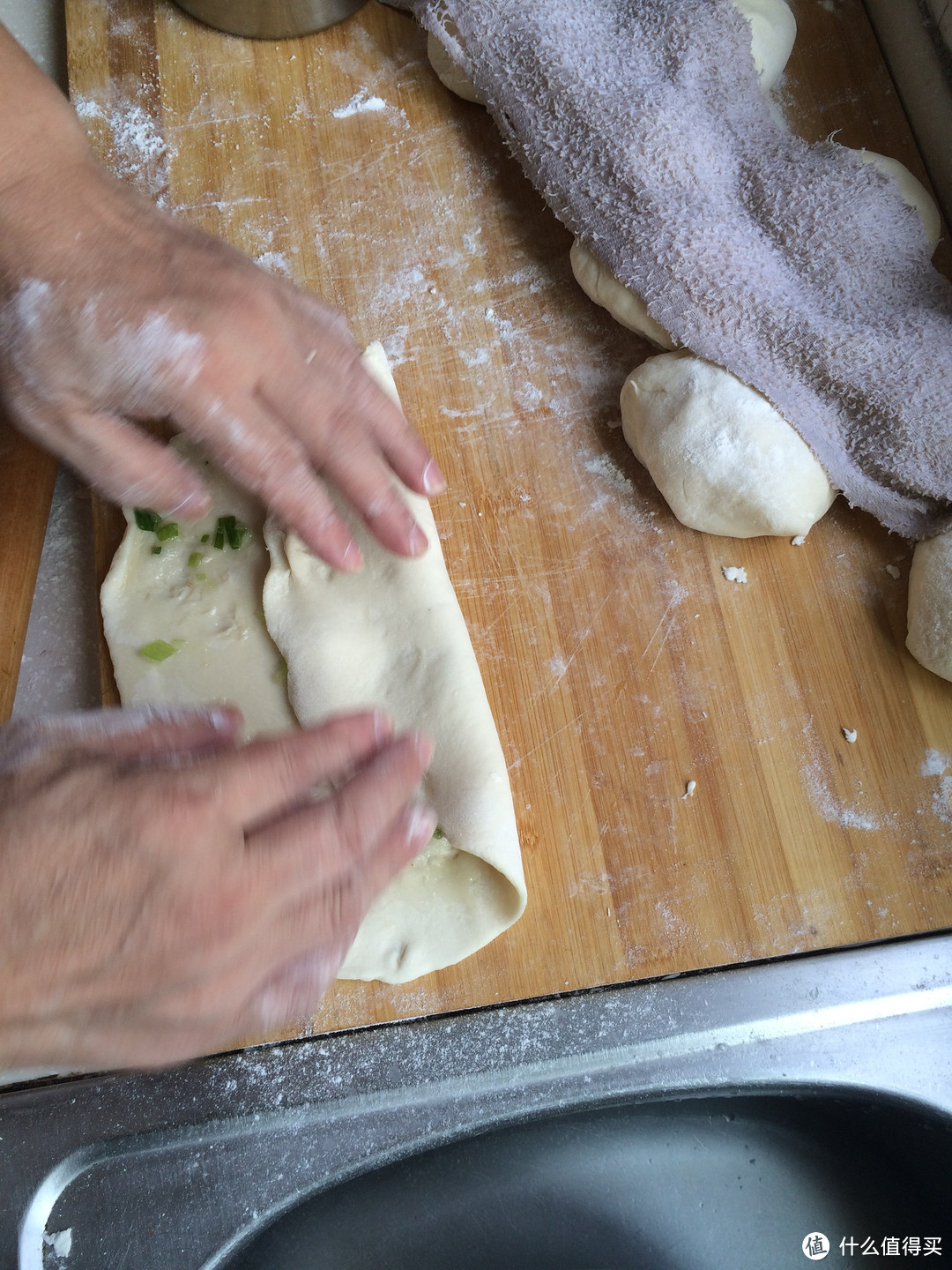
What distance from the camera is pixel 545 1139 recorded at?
100 cm

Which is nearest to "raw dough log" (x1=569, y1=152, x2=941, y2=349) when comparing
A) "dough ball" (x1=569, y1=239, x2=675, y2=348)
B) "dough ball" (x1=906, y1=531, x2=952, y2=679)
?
"dough ball" (x1=569, y1=239, x2=675, y2=348)

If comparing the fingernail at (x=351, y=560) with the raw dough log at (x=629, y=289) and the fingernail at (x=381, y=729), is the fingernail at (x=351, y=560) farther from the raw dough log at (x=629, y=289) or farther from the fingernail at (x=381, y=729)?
the raw dough log at (x=629, y=289)

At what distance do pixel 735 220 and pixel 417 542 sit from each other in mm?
563

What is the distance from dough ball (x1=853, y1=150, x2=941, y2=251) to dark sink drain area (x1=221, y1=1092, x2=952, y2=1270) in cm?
102

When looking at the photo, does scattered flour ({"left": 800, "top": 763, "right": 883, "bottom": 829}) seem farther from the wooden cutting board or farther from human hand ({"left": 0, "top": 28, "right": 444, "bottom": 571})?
human hand ({"left": 0, "top": 28, "right": 444, "bottom": 571})

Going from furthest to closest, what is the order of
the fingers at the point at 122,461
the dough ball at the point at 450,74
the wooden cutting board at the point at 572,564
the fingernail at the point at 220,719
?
the dough ball at the point at 450,74 < the wooden cutting board at the point at 572,564 < the fingers at the point at 122,461 < the fingernail at the point at 220,719

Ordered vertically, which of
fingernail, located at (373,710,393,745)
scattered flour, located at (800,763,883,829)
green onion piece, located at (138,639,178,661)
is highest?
fingernail, located at (373,710,393,745)

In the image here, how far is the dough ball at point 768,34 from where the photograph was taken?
3.74 feet

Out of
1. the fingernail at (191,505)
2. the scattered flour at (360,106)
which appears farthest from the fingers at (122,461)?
the scattered flour at (360,106)

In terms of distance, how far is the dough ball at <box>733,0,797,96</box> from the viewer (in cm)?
114

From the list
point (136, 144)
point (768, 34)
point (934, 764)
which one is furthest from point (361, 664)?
point (768, 34)

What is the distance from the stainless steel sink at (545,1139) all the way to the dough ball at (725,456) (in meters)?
0.48

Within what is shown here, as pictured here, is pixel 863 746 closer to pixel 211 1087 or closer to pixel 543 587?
pixel 543 587

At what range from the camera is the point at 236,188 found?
3.92 feet
